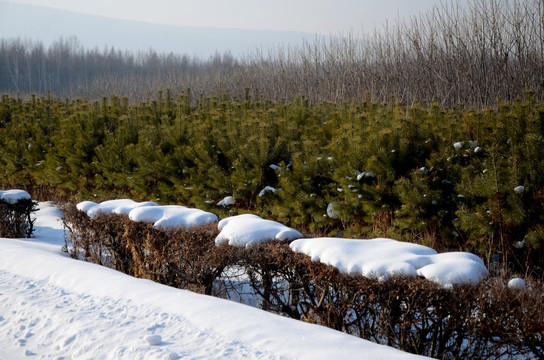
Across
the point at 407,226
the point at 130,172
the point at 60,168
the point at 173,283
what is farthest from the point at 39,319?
the point at 60,168

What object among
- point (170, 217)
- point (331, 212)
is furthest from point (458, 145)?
point (170, 217)

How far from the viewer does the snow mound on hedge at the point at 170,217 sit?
6.03m

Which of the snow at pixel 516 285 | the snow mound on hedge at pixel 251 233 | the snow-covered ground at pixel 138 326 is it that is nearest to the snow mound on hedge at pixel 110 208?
the snow-covered ground at pixel 138 326

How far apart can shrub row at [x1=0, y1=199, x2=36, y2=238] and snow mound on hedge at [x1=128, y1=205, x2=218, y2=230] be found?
4038 mm

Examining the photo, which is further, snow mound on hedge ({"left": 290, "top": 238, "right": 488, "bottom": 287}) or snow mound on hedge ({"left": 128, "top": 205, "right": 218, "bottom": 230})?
snow mound on hedge ({"left": 128, "top": 205, "right": 218, "bottom": 230})

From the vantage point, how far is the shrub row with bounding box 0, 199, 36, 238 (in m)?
9.42

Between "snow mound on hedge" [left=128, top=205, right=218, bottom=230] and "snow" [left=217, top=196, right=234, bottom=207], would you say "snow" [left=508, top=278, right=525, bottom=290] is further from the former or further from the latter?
"snow" [left=217, top=196, right=234, bottom=207]

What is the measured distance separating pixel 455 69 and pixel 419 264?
33.6 feet

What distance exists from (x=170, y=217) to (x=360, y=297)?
2.71 meters

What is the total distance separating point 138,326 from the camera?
14.6 ft

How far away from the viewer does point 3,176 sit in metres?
15.6

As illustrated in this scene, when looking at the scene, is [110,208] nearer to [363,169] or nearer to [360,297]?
[363,169]

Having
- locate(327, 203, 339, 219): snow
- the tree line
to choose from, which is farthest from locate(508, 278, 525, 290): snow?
locate(327, 203, 339, 219): snow

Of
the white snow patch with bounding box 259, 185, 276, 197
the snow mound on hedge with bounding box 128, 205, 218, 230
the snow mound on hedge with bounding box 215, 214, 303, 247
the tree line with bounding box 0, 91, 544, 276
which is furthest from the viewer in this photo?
the white snow patch with bounding box 259, 185, 276, 197
